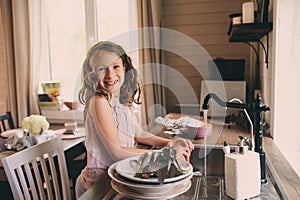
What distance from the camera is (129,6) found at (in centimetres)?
304

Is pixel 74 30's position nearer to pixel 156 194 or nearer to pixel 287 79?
pixel 287 79

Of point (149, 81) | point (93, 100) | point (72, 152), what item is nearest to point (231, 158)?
point (93, 100)

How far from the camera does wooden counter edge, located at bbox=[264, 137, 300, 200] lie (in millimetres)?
1018

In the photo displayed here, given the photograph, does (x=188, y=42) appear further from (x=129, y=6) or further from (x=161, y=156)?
(x=161, y=156)

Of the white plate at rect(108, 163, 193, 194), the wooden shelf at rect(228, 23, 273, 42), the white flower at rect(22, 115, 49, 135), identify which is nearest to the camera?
the white plate at rect(108, 163, 193, 194)

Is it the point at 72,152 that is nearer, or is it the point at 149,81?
the point at 72,152

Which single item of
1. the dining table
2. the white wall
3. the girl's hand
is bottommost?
the dining table

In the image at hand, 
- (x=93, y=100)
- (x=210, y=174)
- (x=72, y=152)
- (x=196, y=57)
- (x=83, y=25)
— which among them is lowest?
(x=72, y=152)

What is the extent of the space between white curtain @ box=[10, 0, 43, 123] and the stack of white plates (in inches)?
90.1

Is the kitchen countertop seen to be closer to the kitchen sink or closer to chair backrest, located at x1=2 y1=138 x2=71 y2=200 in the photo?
the kitchen sink

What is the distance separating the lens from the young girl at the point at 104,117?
1354 mm

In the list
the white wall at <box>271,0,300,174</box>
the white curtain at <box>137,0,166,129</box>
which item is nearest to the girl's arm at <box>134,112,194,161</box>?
the white wall at <box>271,0,300,174</box>

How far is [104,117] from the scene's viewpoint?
1363 millimetres

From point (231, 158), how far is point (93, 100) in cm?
65
